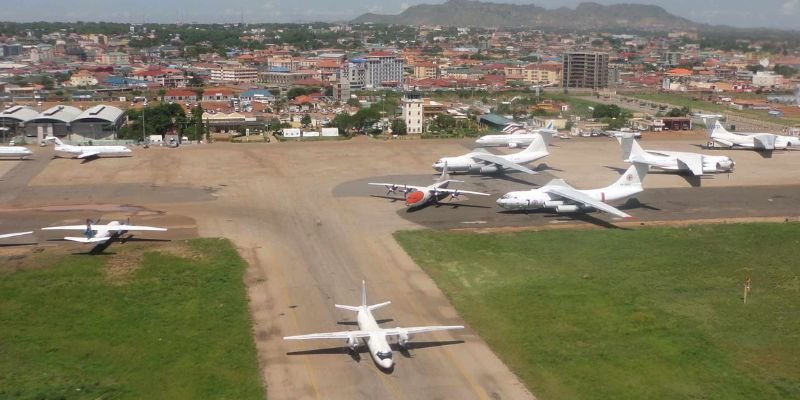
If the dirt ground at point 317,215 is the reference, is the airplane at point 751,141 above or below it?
above

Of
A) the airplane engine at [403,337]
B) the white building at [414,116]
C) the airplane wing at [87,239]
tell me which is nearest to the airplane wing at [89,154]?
the airplane wing at [87,239]

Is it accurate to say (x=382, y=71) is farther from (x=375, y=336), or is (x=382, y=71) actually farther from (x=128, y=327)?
(x=375, y=336)

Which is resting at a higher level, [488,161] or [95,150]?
[488,161]

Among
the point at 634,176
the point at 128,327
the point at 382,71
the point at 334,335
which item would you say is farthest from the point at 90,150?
the point at 382,71

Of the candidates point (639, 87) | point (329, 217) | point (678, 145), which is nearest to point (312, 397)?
point (329, 217)

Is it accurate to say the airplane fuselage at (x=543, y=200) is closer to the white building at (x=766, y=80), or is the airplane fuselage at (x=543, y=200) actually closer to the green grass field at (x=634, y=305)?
the green grass field at (x=634, y=305)

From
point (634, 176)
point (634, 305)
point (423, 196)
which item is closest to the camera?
point (634, 305)

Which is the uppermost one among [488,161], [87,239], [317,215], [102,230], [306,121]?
[488,161]
